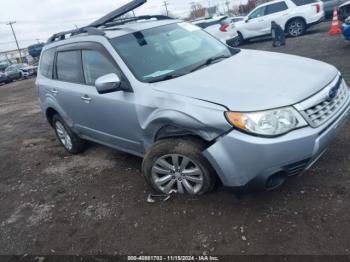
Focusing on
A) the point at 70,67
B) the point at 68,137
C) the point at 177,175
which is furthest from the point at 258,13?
the point at 177,175

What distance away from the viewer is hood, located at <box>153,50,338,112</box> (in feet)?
8.79

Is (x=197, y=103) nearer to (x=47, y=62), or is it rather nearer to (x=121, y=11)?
(x=121, y=11)

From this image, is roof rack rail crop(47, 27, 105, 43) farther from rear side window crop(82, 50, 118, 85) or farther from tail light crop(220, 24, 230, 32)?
tail light crop(220, 24, 230, 32)

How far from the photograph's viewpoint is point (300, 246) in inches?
103

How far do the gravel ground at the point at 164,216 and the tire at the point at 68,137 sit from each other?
521 mm

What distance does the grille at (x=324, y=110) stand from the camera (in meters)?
2.68

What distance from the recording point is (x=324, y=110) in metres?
2.83

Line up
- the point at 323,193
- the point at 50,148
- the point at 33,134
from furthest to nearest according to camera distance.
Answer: the point at 33,134 < the point at 50,148 < the point at 323,193

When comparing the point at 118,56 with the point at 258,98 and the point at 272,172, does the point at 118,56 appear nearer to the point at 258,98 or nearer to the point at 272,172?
the point at 258,98

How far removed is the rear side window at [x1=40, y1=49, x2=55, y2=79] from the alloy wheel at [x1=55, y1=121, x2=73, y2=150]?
0.79 metres

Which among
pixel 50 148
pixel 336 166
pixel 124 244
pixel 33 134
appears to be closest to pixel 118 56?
pixel 124 244

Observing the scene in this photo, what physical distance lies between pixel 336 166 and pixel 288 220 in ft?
3.43

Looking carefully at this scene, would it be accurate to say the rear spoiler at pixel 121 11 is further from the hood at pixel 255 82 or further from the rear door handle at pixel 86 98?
the hood at pixel 255 82

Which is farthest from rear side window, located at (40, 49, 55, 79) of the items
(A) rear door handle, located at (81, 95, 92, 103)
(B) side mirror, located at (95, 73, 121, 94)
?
(B) side mirror, located at (95, 73, 121, 94)
